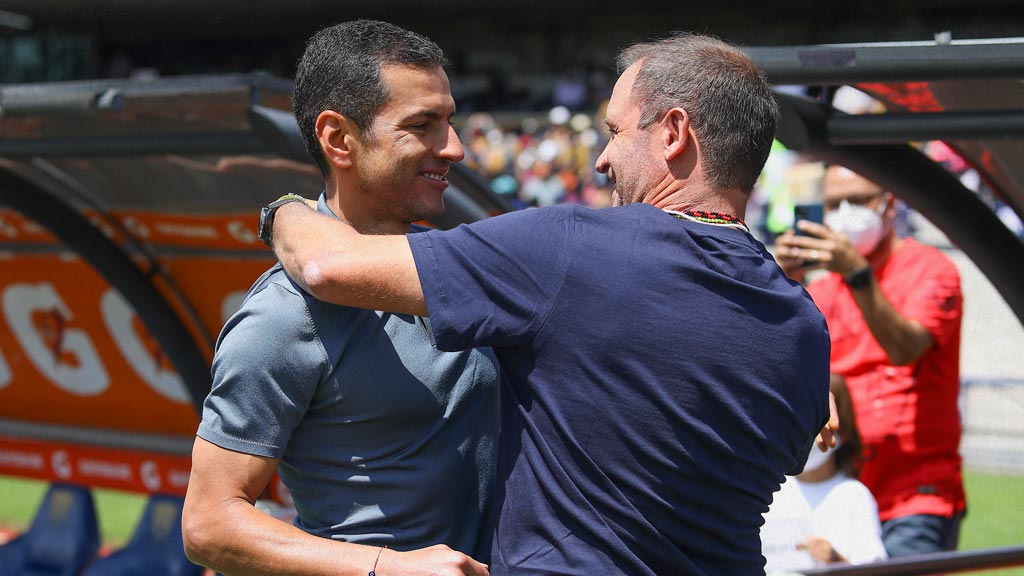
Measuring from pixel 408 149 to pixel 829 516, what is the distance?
2.25m

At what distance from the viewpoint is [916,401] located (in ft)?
12.6

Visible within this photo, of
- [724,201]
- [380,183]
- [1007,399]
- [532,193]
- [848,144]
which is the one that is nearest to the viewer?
[724,201]

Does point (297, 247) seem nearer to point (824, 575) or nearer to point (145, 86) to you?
point (145, 86)

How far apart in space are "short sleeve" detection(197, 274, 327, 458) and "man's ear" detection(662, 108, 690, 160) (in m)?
0.66

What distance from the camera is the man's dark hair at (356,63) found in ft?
6.43

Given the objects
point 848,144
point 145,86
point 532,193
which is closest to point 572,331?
point 848,144

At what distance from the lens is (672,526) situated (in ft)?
5.72

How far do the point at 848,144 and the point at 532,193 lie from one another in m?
15.4

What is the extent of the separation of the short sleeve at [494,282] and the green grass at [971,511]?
5.17m

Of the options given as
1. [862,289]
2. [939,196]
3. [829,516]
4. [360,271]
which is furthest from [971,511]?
[360,271]

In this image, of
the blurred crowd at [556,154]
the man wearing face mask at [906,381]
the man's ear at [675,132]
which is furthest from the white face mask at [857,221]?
the blurred crowd at [556,154]

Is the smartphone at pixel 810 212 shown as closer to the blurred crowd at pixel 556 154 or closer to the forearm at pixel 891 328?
the forearm at pixel 891 328

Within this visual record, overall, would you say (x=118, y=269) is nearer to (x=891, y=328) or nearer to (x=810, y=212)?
(x=810, y=212)

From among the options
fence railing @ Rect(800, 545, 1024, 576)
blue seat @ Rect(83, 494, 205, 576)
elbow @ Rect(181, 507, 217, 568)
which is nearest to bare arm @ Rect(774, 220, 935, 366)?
fence railing @ Rect(800, 545, 1024, 576)
